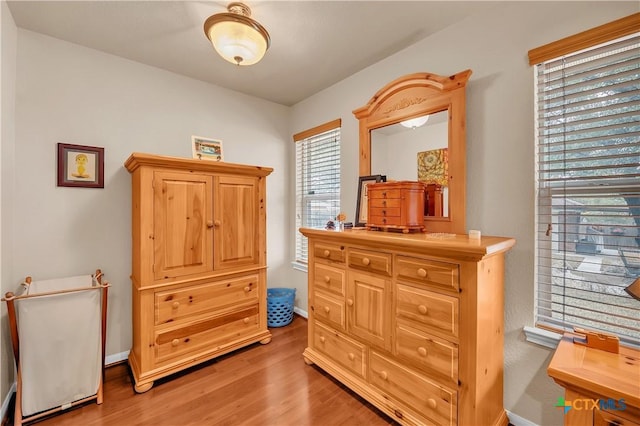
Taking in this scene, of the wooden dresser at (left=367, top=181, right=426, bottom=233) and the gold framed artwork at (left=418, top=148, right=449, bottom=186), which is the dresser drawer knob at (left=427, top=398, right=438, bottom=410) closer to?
the wooden dresser at (left=367, top=181, right=426, bottom=233)

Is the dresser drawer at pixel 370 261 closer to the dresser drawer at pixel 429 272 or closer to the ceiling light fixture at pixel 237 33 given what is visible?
the dresser drawer at pixel 429 272

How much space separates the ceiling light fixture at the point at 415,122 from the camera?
1990mm

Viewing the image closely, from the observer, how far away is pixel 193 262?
7.22ft

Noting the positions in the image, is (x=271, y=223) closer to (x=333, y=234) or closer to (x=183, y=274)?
(x=183, y=274)

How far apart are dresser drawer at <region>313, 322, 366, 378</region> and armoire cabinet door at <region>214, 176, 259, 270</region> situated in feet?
2.97

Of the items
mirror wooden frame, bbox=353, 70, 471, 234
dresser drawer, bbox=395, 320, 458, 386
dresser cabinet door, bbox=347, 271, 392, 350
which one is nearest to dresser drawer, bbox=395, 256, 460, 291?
dresser cabinet door, bbox=347, 271, 392, 350

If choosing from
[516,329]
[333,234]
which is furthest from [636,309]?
[333,234]


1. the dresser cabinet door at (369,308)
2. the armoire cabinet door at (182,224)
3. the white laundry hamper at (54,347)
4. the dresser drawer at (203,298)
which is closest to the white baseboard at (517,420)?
the dresser cabinet door at (369,308)

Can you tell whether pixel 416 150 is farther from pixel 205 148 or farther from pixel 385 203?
pixel 205 148

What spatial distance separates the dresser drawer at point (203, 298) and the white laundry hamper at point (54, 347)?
0.38 metres

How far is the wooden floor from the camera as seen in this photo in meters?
1.68

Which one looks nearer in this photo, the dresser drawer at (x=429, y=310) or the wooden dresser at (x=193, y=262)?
the dresser drawer at (x=429, y=310)

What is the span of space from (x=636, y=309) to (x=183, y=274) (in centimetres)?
272

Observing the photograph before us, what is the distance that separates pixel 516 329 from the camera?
63.3 inches
